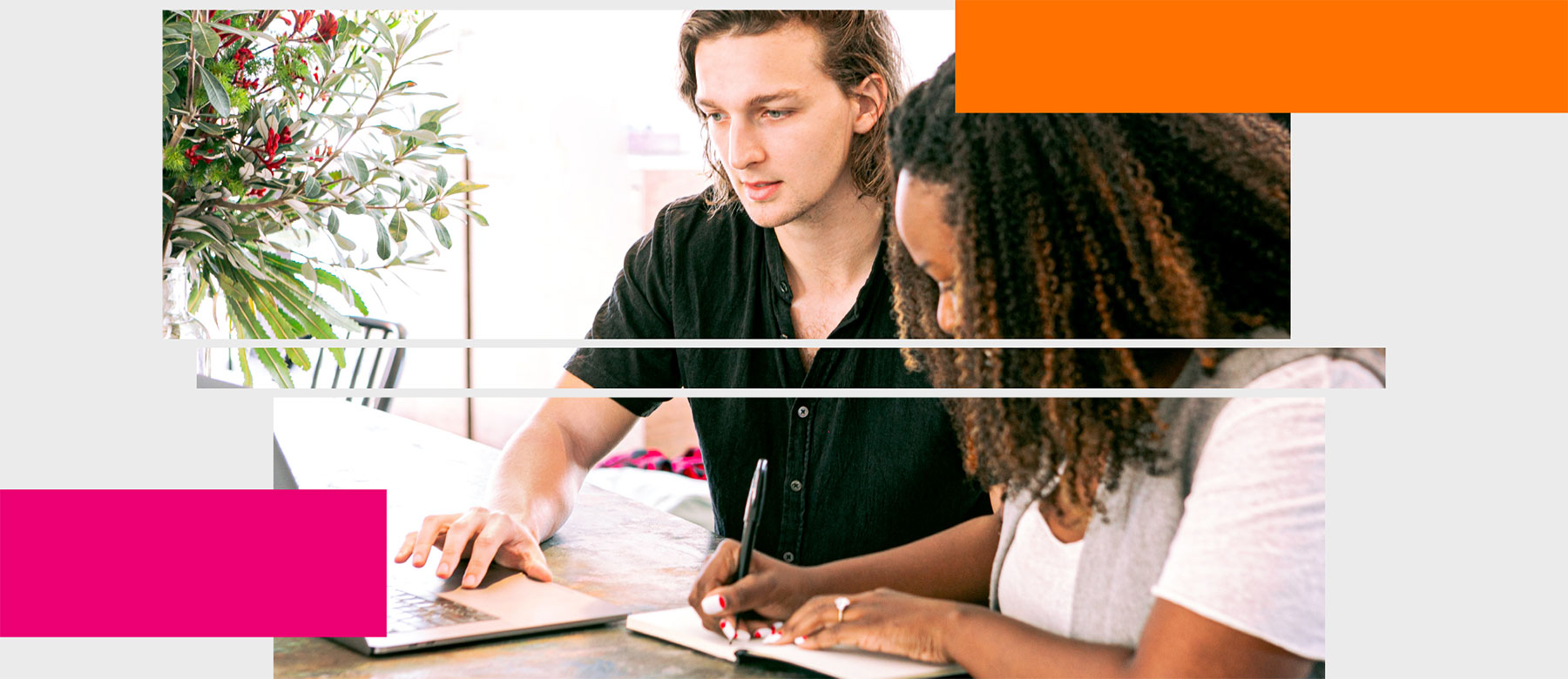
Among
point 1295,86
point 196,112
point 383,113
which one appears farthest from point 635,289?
point 1295,86

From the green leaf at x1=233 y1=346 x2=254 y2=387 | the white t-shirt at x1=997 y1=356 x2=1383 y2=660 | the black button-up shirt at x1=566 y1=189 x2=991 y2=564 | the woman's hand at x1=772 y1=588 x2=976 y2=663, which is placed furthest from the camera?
the green leaf at x1=233 y1=346 x2=254 y2=387

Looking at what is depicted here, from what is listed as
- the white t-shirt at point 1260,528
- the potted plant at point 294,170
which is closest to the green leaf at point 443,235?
the potted plant at point 294,170

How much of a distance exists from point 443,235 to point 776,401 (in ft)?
1.44

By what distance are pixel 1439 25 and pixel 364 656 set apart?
48.2 inches

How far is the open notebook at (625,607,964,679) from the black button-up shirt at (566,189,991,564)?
0.36 feet

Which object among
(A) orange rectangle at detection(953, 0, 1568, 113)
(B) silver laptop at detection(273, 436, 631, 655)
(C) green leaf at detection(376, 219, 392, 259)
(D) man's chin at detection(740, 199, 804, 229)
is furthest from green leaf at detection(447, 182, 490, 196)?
(A) orange rectangle at detection(953, 0, 1568, 113)

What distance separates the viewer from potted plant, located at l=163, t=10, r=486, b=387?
1518 mm

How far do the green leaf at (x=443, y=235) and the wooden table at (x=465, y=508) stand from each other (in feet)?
0.71

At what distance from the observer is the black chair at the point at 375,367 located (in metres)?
1.43

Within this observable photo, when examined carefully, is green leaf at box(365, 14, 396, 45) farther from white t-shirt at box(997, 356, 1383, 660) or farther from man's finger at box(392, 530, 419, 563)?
white t-shirt at box(997, 356, 1383, 660)

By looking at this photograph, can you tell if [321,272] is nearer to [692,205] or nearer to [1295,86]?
[692,205]

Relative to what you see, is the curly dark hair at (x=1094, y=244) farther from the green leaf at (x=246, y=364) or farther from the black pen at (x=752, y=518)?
the green leaf at (x=246, y=364)

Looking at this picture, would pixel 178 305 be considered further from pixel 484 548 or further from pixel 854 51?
pixel 854 51

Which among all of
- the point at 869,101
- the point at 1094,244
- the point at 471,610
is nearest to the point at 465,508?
the point at 471,610
